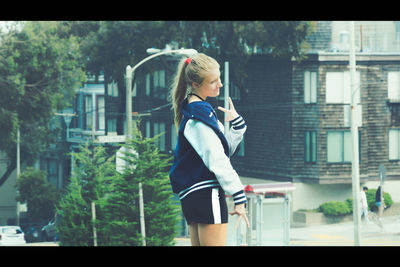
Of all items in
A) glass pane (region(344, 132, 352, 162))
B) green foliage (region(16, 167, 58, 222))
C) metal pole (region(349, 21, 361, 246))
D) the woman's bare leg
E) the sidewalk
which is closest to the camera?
the woman's bare leg

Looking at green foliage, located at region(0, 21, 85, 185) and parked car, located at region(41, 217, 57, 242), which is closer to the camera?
green foliage, located at region(0, 21, 85, 185)

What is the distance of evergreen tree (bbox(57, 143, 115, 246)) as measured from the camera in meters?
16.3

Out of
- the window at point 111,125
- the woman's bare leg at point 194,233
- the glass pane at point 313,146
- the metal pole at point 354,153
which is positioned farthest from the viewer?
the glass pane at point 313,146

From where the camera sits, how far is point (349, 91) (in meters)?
26.7

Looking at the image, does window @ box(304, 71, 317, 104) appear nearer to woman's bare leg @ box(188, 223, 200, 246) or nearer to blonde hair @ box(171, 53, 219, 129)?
blonde hair @ box(171, 53, 219, 129)

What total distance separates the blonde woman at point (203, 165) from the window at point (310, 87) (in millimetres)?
23611

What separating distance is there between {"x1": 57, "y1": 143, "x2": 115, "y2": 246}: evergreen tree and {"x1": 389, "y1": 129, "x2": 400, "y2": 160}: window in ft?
44.1

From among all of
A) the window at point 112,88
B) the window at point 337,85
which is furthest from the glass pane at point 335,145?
the window at point 112,88

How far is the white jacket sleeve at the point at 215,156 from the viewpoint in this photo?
341cm

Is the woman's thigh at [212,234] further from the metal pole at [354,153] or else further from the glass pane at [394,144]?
the glass pane at [394,144]

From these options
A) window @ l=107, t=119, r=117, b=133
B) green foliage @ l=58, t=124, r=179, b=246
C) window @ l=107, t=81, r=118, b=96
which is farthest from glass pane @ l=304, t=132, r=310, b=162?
green foliage @ l=58, t=124, r=179, b=246

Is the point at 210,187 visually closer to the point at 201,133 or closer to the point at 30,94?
the point at 201,133

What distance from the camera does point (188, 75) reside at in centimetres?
365
